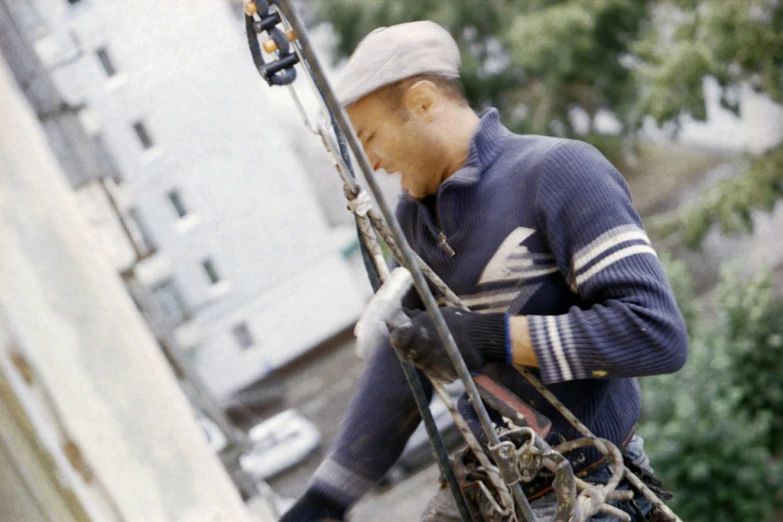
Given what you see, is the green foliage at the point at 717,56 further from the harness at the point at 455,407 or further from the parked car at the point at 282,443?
the parked car at the point at 282,443

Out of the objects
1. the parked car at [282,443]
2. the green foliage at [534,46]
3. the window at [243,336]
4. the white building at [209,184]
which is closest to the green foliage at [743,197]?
the green foliage at [534,46]

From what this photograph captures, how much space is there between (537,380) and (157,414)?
0.89 m

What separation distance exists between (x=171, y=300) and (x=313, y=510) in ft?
37.3

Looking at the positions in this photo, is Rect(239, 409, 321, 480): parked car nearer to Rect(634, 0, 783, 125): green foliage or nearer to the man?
Rect(634, 0, 783, 125): green foliage

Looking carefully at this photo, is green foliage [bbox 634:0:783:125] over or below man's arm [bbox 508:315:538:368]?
below

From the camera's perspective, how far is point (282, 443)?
1200 cm

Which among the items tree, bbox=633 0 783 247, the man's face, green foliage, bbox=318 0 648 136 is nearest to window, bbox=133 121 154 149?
green foliage, bbox=318 0 648 136

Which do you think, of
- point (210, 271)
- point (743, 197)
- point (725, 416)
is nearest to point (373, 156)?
point (725, 416)

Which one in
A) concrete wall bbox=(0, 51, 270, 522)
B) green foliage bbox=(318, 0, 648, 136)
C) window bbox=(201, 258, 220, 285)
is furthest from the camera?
window bbox=(201, 258, 220, 285)

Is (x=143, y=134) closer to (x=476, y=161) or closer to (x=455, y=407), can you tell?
(x=476, y=161)

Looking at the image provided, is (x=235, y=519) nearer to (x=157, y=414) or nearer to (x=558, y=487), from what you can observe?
(x=157, y=414)

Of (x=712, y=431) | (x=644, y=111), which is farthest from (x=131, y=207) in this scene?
(x=712, y=431)

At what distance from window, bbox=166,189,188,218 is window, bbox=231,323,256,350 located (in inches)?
79.4

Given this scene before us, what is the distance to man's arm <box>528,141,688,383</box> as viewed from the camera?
1373 mm
